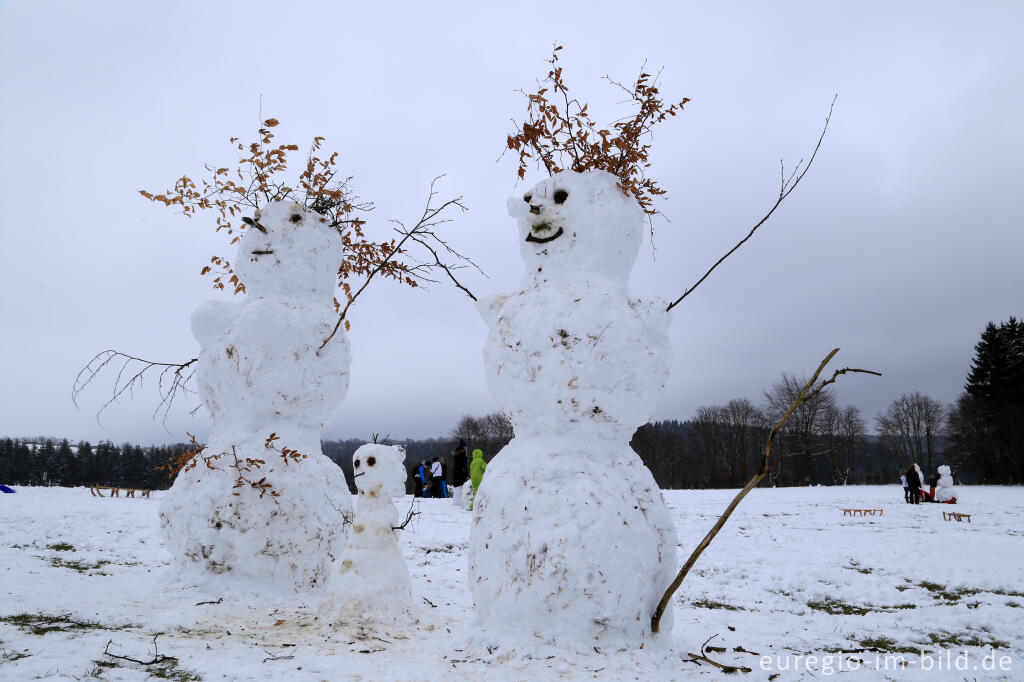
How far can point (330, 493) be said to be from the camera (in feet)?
17.7

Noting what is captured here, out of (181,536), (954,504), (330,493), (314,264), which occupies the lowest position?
(954,504)

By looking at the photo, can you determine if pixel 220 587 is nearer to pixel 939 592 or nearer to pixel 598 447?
pixel 598 447

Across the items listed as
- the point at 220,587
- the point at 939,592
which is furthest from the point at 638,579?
the point at 939,592

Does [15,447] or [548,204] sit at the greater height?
[548,204]

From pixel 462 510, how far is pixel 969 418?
129ft

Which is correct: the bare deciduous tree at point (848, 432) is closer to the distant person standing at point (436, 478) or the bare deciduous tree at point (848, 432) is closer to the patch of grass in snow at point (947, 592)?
the distant person standing at point (436, 478)

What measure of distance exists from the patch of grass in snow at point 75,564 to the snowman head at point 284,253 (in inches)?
144

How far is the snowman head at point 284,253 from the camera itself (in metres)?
5.64

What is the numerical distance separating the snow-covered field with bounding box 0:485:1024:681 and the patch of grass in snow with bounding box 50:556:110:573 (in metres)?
0.03

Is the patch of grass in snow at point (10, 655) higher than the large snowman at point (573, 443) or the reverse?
the reverse

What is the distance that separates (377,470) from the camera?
4.78 meters

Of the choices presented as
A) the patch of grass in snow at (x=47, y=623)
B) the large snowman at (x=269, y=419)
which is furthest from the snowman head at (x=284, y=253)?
the patch of grass in snow at (x=47, y=623)

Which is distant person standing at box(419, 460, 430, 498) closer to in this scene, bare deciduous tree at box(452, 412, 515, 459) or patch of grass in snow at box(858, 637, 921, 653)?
patch of grass in snow at box(858, 637, 921, 653)

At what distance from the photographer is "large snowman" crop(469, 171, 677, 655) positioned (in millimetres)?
3426
